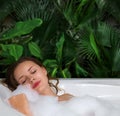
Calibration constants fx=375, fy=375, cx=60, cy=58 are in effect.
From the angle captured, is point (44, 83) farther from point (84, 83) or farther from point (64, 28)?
point (64, 28)

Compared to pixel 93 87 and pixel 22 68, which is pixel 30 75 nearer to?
pixel 22 68

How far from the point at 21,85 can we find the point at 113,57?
108 cm

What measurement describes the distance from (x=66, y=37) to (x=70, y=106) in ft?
3.24

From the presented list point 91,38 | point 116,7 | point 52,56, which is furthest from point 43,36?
point 116,7

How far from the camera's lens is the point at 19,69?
2135 millimetres

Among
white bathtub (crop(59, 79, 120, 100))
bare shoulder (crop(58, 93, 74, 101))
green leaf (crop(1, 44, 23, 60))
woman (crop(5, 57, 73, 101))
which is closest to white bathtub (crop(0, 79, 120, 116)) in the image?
white bathtub (crop(59, 79, 120, 100))

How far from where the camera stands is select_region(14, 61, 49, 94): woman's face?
212 centimetres

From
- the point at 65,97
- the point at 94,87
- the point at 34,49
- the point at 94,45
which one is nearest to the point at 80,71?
the point at 94,45

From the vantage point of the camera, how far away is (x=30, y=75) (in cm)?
212

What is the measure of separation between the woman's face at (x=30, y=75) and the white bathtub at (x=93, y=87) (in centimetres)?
38

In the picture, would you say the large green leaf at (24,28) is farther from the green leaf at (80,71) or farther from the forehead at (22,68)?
the forehead at (22,68)

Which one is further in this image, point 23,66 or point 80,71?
point 80,71

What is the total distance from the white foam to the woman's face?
0.04 meters

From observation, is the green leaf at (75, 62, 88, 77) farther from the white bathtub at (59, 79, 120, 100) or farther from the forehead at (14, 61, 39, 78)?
the forehead at (14, 61, 39, 78)
